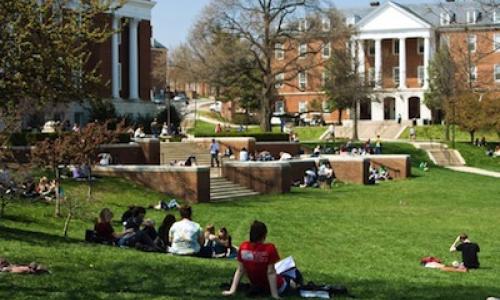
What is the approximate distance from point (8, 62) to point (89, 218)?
9.27 meters

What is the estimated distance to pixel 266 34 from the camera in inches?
2293

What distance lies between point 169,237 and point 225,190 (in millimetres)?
18229

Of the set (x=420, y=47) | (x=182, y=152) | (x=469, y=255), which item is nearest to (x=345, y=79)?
(x=182, y=152)

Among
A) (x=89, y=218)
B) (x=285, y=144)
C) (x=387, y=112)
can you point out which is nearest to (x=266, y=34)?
(x=285, y=144)

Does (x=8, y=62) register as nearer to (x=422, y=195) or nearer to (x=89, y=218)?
(x=89, y=218)

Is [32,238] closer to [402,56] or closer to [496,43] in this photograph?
[496,43]

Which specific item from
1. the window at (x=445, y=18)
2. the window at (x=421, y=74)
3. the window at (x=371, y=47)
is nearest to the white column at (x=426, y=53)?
the window at (x=421, y=74)

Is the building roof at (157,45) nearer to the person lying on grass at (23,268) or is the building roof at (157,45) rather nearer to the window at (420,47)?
the window at (420,47)

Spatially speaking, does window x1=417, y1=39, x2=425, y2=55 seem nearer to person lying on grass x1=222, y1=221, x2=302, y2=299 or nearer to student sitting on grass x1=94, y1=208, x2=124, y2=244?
student sitting on grass x1=94, y1=208, x2=124, y2=244

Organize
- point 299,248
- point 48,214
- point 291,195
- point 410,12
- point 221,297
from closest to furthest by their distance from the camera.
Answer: point 221,297
point 299,248
point 48,214
point 291,195
point 410,12

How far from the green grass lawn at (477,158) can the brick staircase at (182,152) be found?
Result: 20.4m

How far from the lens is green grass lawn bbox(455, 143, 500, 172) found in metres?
61.0

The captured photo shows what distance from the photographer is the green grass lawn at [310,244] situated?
13594 millimetres

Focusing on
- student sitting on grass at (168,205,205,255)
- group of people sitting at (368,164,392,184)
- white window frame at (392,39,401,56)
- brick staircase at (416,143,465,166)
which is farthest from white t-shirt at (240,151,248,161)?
white window frame at (392,39,401,56)
